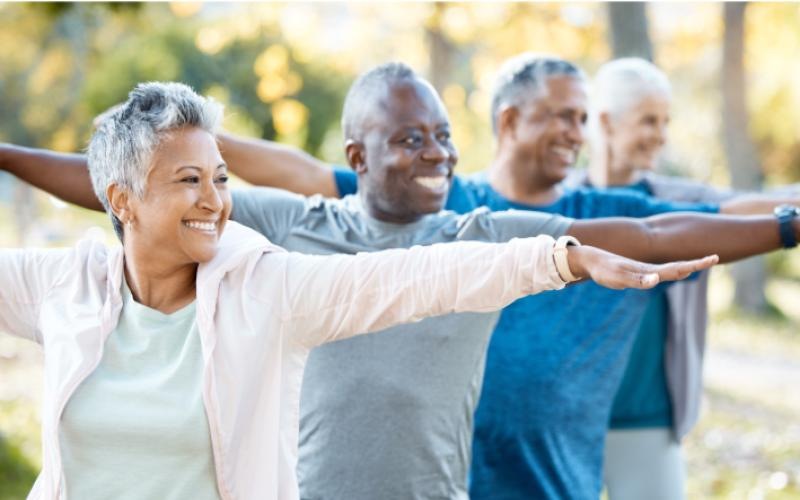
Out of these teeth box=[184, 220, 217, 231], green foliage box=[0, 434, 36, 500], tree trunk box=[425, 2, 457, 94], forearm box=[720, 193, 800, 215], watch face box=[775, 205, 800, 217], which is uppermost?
tree trunk box=[425, 2, 457, 94]

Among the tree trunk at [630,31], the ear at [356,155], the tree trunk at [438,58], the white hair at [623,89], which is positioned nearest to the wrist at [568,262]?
the ear at [356,155]

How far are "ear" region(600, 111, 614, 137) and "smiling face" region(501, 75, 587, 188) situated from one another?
81 cm

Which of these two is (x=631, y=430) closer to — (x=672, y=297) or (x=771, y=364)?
(x=672, y=297)

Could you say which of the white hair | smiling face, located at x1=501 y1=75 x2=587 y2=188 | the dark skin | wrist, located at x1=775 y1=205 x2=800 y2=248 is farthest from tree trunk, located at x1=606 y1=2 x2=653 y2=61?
wrist, located at x1=775 y1=205 x2=800 y2=248

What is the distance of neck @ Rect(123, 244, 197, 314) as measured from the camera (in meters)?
2.84

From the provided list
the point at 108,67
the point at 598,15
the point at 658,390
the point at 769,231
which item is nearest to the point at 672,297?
the point at 658,390

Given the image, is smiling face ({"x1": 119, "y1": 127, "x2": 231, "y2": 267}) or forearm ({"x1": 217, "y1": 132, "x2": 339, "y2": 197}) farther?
forearm ({"x1": 217, "y1": 132, "x2": 339, "y2": 197})

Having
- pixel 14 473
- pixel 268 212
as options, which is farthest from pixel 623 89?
pixel 14 473

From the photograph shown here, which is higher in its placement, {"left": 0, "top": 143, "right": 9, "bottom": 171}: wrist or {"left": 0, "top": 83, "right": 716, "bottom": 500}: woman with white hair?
{"left": 0, "top": 143, "right": 9, "bottom": 171}: wrist

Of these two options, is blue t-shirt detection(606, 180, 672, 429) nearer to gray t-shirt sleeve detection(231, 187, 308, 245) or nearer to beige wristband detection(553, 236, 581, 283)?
gray t-shirt sleeve detection(231, 187, 308, 245)

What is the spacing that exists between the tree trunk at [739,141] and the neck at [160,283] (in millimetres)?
12898

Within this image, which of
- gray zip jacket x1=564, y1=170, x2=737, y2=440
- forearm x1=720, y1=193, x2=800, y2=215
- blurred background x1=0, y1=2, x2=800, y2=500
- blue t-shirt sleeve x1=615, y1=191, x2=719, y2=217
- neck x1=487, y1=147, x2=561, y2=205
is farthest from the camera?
blurred background x1=0, y1=2, x2=800, y2=500

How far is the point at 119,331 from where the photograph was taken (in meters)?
2.79

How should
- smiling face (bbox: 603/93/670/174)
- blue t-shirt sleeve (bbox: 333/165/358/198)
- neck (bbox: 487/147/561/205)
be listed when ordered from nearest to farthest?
blue t-shirt sleeve (bbox: 333/165/358/198), neck (bbox: 487/147/561/205), smiling face (bbox: 603/93/670/174)
